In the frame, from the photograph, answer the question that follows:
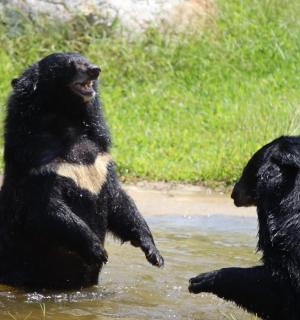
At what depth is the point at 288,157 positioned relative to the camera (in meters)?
4.93

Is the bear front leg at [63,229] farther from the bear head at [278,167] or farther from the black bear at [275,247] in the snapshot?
the bear head at [278,167]

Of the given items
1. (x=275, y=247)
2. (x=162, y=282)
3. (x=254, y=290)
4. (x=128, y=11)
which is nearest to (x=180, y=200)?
(x=162, y=282)

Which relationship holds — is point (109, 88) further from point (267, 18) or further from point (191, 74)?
point (267, 18)

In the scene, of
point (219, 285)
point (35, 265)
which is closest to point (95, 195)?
point (35, 265)

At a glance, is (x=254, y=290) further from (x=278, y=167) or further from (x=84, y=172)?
(x=84, y=172)

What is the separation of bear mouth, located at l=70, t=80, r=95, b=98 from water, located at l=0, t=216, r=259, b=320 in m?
1.19

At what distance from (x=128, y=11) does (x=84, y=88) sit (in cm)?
701

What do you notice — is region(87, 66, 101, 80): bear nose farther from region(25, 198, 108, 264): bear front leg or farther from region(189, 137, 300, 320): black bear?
region(189, 137, 300, 320): black bear

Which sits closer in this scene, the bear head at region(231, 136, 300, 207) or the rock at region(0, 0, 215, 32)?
the bear head at region(231, 136, 300, 207)

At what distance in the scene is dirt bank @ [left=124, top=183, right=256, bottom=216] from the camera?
27.9 ft

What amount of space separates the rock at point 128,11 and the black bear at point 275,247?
26.7 feet

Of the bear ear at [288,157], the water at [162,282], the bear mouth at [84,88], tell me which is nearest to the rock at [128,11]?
the water at [162,282]

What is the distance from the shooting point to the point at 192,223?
8.26 meters

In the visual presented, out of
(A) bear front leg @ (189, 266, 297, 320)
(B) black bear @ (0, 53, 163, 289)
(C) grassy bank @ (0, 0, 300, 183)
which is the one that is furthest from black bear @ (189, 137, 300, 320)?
(C) grassy bank @ (0, 0, 300, 183)
